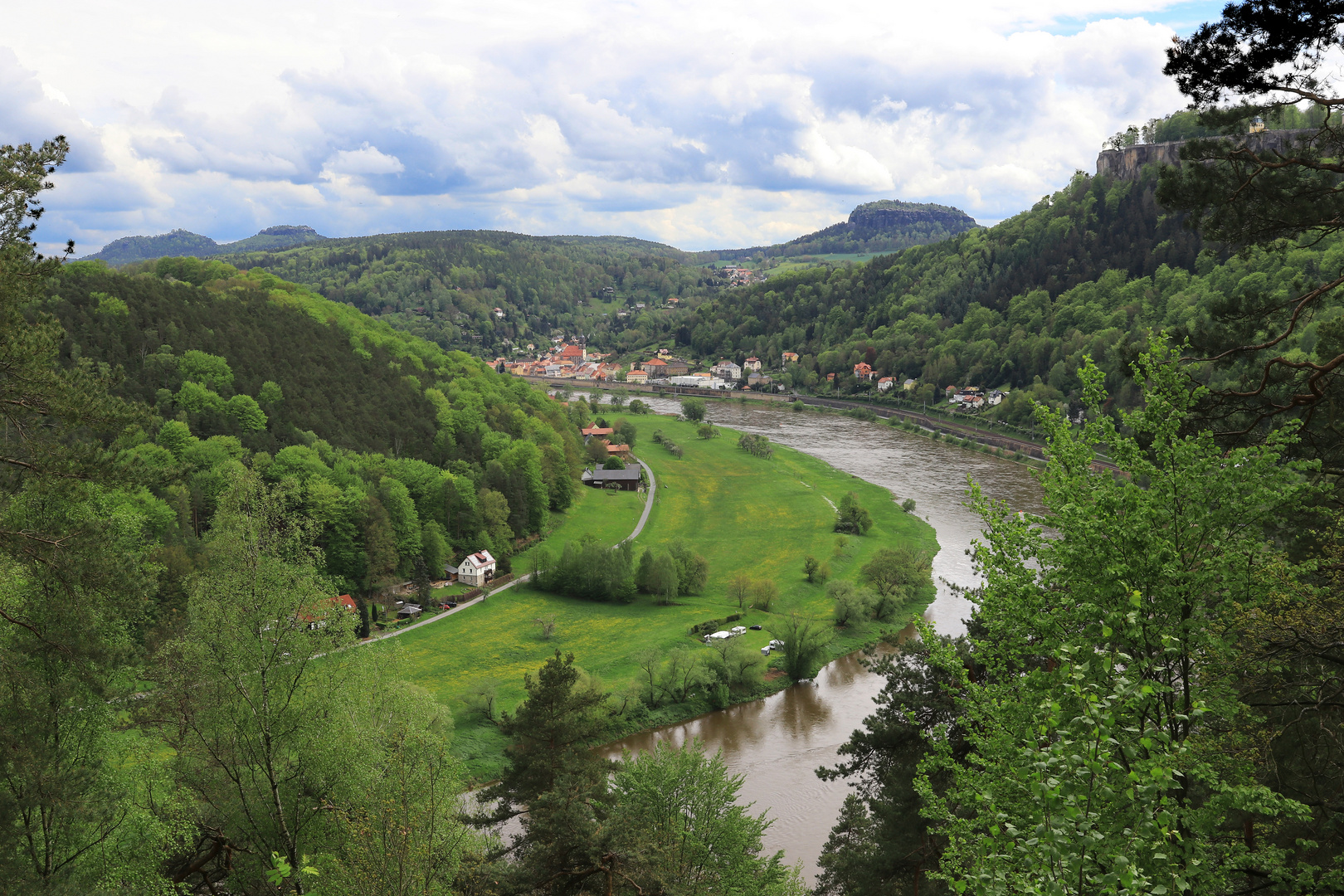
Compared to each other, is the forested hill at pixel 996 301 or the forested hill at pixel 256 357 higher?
the forested hill at pixel 996 301

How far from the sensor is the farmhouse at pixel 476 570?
152 feet

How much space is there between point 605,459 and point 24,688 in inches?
2483

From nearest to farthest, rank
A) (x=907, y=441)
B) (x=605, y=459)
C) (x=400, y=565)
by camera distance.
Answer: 1. (x=400, y=565)
2. (x=605, y=459)
3. (x=907, y=441)

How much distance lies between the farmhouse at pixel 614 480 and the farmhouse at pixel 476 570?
69.6 feet

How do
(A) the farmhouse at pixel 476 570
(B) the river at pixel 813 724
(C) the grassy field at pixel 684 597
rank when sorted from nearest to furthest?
(B) the river at pixel 813 724 < (C) the grassy field at pixel 684 597 < (A) the farmhouse at pixel 476 570

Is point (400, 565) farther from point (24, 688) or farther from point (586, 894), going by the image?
point (24, 688)

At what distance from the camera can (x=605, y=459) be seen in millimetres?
73062

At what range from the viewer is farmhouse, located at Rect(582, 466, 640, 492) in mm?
68438

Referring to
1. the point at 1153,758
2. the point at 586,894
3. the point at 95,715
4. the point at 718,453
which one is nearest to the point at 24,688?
the point at 95,715

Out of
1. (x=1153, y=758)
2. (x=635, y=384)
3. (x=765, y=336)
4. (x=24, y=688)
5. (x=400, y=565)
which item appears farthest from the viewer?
(x=765, y=336)

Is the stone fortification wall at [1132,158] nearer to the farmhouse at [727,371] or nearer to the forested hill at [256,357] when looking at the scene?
the farmhouse at [727,371]

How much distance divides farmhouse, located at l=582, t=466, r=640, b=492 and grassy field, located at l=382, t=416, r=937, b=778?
2.31m

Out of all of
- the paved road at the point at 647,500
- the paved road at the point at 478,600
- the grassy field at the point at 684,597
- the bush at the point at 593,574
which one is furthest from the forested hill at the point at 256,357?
the bush at the point at 593,574

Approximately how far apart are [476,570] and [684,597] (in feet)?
38.0
